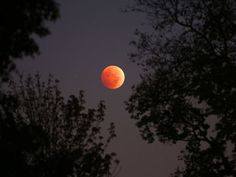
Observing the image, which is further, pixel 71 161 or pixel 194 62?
pixel 194 62

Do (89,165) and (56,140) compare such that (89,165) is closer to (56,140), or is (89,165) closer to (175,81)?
(56,140)

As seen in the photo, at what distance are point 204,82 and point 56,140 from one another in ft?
24.3

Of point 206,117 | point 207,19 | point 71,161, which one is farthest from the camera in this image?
point 206,117

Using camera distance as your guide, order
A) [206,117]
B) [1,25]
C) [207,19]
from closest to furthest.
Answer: [1,25] → [207,19] → [206,117]

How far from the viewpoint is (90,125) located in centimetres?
2759

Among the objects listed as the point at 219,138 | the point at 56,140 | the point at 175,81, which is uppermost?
the point at 175,81

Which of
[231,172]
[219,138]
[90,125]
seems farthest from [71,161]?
[231,172]

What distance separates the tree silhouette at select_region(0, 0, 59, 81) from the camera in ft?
53.1

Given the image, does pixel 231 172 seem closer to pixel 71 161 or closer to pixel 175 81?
pixel 175 81

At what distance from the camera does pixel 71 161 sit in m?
20.4

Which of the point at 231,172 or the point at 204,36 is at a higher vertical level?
the point at 204,36

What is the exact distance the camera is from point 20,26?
16547 millimetres

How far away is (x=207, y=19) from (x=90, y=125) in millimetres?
7881

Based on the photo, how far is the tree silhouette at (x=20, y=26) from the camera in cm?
1619
